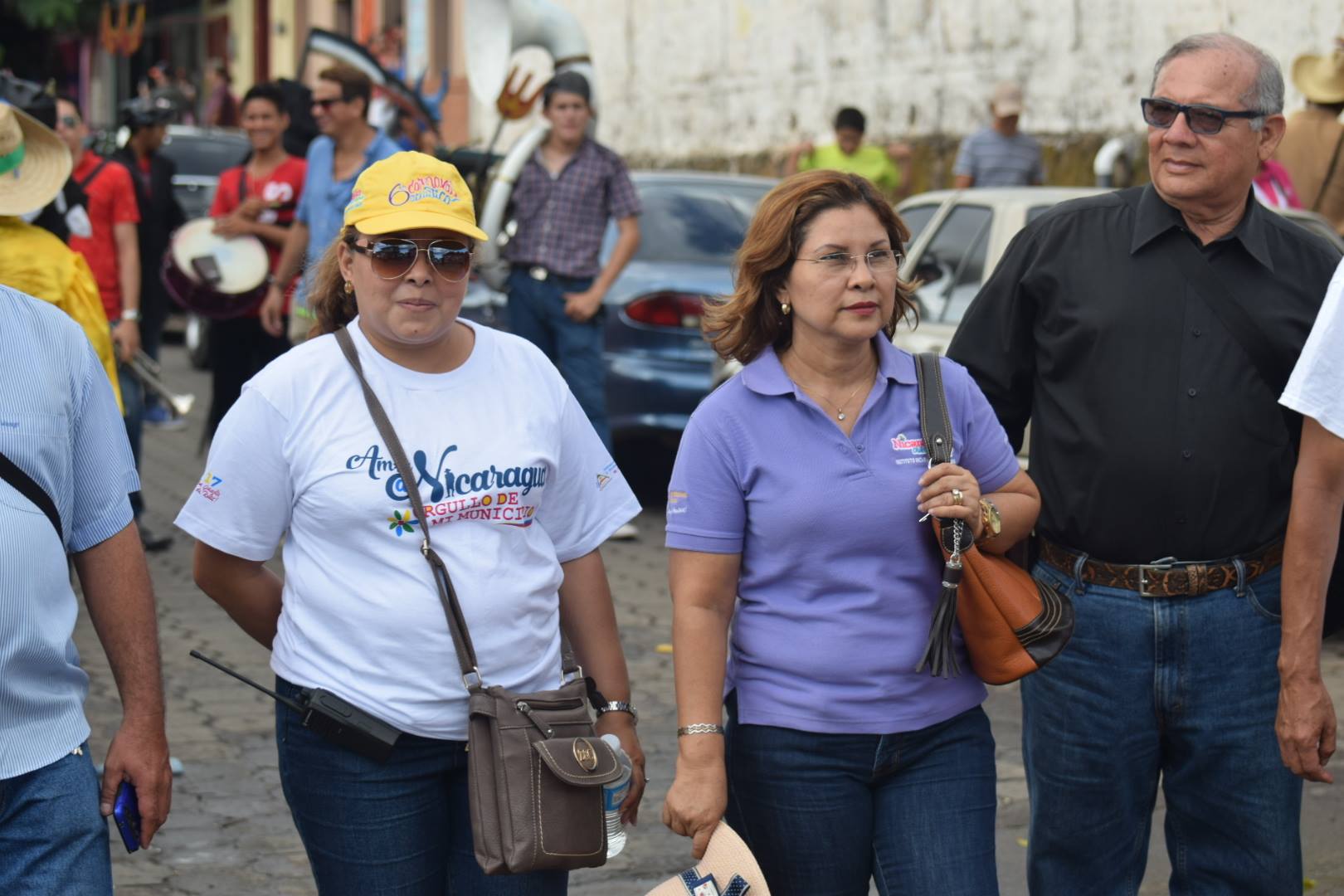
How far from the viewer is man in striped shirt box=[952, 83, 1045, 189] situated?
15.1 m

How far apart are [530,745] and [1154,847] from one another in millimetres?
2835

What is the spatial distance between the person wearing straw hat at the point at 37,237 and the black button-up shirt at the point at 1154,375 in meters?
2.17

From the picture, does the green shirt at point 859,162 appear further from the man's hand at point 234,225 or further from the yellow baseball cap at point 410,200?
the yellow baseball cap at point 410,200

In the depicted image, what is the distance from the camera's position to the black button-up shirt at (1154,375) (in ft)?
12.5

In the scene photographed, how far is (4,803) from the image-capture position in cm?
306

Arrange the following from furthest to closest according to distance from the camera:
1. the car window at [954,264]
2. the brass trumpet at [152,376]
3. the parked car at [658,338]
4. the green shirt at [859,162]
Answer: the green shirt at [859,162] < the parked car at [658,338] < the brass trumpet at [152,376] < the car window at [954,264]

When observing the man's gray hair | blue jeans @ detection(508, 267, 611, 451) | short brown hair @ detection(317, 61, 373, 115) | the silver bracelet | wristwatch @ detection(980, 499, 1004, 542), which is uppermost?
the man's gray hair

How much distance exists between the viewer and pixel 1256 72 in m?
3.86

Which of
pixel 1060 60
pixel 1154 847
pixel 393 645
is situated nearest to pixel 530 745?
pixel 393 645

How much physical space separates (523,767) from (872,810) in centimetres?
65

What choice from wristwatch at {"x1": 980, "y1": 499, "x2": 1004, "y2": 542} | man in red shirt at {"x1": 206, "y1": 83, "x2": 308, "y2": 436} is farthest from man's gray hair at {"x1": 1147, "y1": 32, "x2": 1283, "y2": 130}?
man in red shirt at {"x1": 206, "y1": 83, "x2": 308, "y2": 436}

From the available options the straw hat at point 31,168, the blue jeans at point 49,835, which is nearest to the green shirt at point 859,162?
the straw hat at point 31,168

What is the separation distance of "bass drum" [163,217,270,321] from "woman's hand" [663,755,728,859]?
23.0 ft

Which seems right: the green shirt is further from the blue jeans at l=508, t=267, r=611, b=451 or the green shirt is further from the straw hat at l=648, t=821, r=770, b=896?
the straw hat at l=648, t=821, r=770, b=896
